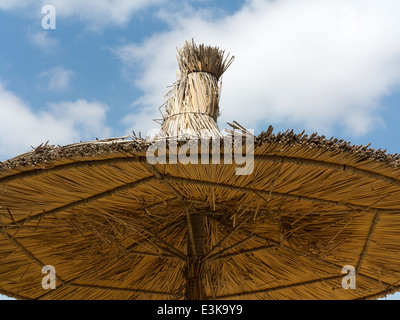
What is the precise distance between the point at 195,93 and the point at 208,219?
2.61 feet

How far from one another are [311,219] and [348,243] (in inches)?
12.0

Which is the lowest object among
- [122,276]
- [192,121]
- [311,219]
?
[122,276]

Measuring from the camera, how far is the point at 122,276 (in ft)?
10.8

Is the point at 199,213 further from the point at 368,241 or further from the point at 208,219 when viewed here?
the point at 368,241

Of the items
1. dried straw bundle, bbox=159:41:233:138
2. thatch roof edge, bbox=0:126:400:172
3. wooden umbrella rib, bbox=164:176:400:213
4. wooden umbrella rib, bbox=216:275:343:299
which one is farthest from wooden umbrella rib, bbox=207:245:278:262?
thatch roof edge, bbox=0:126:400:172

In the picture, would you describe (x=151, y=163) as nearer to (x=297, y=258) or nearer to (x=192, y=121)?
(x=192, y=121)

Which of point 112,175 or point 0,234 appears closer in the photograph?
point 112,175

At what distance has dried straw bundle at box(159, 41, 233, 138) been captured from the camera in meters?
2.78

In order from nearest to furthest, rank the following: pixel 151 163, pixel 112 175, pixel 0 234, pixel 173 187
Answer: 1. pixel 151 163
2. pixel 112 175
3. pixel 173 187
4. pixel 0 234

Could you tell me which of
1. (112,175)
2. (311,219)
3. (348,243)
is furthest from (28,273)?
(348,243)
